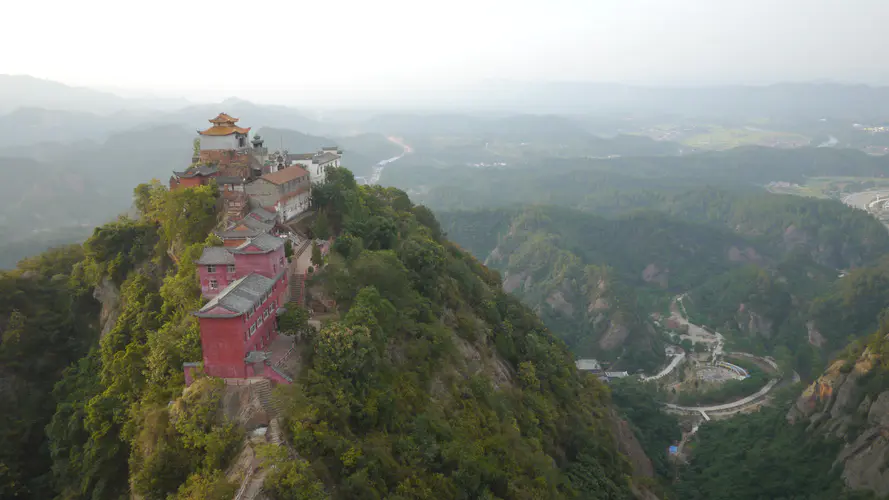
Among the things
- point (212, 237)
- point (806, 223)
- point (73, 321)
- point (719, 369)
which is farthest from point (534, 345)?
point (806, 223)

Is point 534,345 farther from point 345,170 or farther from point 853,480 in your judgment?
point 853,480

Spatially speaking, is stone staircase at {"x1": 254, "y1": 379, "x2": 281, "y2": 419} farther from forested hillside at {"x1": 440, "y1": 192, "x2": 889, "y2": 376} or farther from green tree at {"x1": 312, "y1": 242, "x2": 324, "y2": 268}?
forested hillside at {"x1": 440, "y1": 192, "x2": 889, "y2": 376}

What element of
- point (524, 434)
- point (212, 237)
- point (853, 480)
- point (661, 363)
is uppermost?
point (212, 237)

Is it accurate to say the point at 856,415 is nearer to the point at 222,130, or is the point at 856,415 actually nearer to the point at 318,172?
the point at 318,172

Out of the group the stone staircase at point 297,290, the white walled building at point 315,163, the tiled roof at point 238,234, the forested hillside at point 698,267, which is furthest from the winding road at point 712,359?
the tiled roof at point 238,234

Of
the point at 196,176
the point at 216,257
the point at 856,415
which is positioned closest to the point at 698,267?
the point at 856,415

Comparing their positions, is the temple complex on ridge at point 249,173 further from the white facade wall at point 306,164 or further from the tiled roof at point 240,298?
the tiled roof at point 240,298

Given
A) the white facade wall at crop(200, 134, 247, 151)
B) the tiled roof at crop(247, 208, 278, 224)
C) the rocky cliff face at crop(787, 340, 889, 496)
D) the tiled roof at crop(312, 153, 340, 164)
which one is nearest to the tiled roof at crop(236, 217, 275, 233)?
the tiled roof at crop(247, 208, 278, 224)
